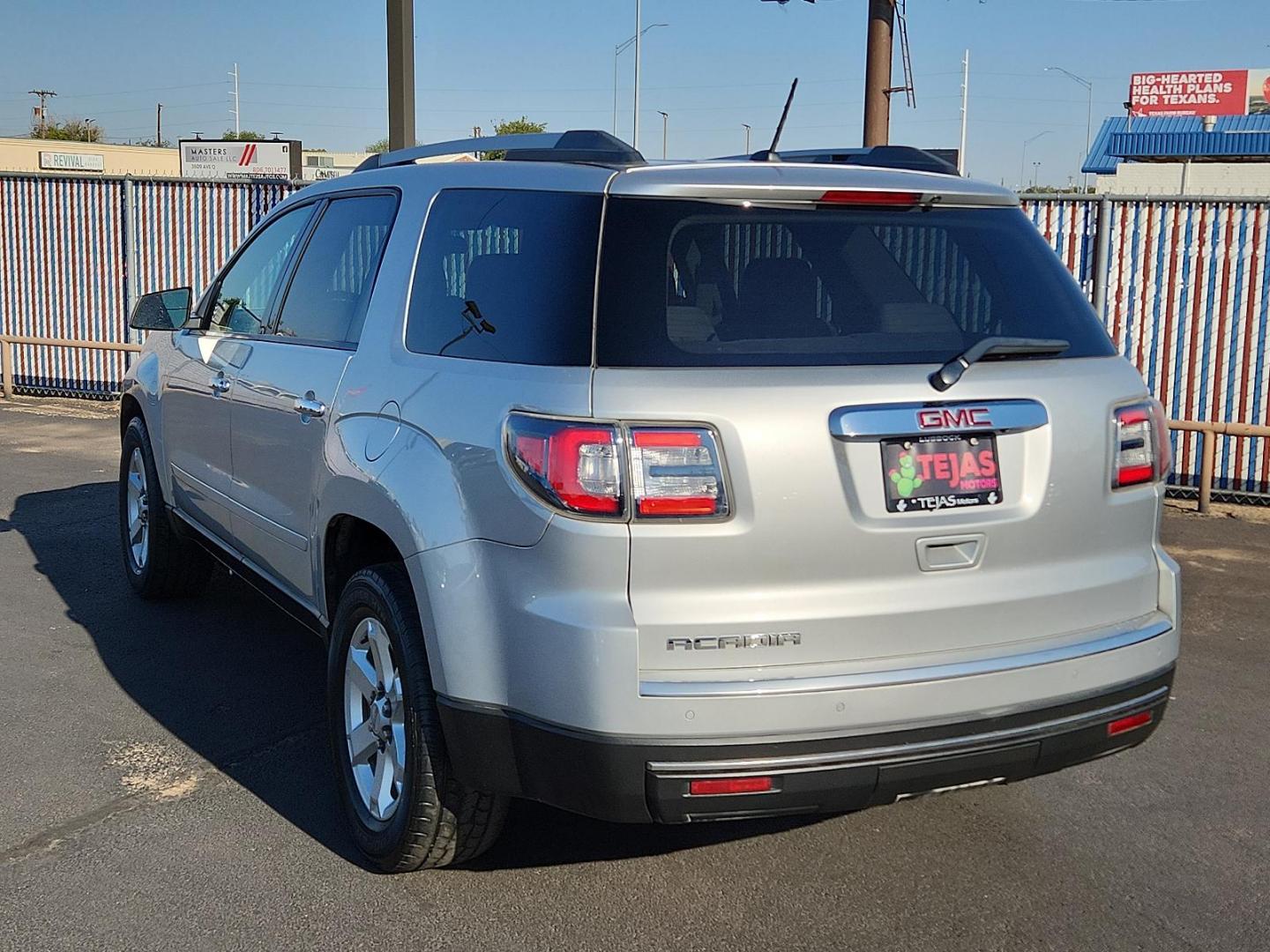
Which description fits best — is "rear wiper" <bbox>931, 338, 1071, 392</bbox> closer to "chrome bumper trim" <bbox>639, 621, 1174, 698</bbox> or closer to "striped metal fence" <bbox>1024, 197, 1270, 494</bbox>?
"chrome bumper trim" <bbox>639, 621, 1174, 698</bbox>

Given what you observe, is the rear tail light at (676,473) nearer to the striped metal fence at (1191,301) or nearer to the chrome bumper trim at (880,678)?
the chrome bumper trim at (880,678)

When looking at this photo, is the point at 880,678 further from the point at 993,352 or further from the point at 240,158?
the point at 240,158

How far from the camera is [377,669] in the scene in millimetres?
3746

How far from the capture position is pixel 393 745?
3682 mm

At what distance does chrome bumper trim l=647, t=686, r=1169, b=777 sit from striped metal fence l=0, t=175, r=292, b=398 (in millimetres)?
11757

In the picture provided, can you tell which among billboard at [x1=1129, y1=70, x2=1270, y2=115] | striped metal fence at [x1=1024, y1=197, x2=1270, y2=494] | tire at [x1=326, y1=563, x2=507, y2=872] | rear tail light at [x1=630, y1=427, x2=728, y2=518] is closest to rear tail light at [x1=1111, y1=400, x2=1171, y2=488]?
rear tail light at [x1=630, y1=427, x2=728, y2=518]

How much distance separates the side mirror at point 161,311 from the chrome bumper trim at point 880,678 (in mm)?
3607

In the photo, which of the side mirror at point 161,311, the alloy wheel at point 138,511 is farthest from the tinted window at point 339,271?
the alloy wheel at point 138,511

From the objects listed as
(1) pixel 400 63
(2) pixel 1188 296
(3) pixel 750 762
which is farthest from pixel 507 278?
(2) pixel 1188 296

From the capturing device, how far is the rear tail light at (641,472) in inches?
117

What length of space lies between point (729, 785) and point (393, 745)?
43.0 inches

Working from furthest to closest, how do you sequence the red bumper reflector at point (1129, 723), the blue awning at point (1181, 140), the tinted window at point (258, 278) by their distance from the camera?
the blue awning at point (1181, 140), the tinted window at point (258, 278), the red bumper reflector at point (1129, 723)

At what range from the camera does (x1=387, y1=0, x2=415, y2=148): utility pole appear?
10.3 meters

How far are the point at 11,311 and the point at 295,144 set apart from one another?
47.1ft
